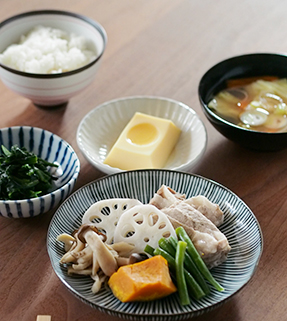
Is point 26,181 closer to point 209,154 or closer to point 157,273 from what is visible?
point 157,273

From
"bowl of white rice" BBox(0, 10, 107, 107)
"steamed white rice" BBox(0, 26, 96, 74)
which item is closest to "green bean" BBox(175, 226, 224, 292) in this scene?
"bowl of white rice" BBox(0, 10, 107, 107)

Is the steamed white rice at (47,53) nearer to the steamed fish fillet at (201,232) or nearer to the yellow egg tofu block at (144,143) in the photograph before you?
the yellow egg tofu block at (144,143)

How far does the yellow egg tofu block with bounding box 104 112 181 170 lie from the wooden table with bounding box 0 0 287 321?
0.41 feet

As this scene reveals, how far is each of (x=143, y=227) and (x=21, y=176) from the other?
0.54m

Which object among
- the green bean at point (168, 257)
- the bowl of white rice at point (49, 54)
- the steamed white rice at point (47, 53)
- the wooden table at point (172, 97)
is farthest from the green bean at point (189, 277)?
the steamed white rice at point (47, 53)

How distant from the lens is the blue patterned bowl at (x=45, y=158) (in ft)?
5.11

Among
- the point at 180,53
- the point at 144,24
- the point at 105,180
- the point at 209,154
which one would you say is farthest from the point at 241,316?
the point at 144,24

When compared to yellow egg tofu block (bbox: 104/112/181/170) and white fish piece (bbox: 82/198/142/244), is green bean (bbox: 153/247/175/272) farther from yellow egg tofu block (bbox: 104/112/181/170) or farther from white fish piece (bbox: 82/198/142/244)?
yellow egg tofu block (bbox: 104/112/181/170)

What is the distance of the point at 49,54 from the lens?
2.16m

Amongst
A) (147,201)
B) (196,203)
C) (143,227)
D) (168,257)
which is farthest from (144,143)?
(168,257)

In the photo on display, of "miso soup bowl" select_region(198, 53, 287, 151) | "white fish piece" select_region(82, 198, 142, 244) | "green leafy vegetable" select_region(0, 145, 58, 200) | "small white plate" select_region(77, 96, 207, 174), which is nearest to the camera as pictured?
"white fish piece" select_region(82, 198, 142, 244)

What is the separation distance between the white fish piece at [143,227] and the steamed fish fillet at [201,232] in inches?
1.6

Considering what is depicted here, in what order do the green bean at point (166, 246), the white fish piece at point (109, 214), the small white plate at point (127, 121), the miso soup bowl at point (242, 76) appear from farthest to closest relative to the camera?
the small white plate at point (127, 121)
the miso soup bowl at point (242, 76)
the white fish piece at point (109, 214)
the green bean at point (166, 246)

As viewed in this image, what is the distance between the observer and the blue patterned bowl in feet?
5.11
